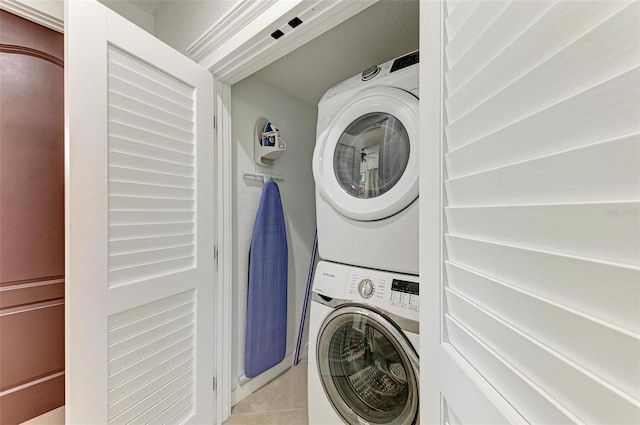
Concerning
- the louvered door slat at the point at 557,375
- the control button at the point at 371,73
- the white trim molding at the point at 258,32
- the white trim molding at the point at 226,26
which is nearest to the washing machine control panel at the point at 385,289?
the louvered door slat at the point at 557,375

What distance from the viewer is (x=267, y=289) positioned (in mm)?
1669

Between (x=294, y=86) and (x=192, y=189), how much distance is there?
1.13 meters

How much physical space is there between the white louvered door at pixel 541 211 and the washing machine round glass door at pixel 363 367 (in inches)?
21.0

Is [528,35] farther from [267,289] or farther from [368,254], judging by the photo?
[267,289]

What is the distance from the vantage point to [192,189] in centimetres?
120

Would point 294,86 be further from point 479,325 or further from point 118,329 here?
point 479,325

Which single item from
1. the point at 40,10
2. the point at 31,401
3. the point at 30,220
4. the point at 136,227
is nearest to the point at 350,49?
the point at 136,227

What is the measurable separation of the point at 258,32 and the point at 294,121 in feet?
3.12

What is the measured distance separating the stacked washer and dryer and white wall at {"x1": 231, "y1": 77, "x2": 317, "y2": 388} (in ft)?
1.92

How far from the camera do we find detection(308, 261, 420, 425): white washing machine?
931mm

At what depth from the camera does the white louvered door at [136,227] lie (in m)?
0.82

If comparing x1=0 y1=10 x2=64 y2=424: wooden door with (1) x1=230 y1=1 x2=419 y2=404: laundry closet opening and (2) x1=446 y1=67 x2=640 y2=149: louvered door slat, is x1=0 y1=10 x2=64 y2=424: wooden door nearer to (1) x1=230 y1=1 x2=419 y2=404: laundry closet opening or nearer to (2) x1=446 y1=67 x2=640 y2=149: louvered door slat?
(1) x1=230 y1=1 x2=419 y2=404: laundry closet opening

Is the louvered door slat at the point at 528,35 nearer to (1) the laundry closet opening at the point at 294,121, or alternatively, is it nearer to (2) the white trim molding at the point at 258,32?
(2) the white trim molding at the point at 258,32

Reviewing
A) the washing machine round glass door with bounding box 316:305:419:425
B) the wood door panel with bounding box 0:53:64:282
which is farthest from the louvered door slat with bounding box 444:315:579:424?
the wood door panel with bounding box 0:53:64:282
